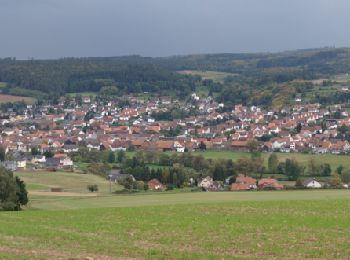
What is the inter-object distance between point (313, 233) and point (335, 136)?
85.3 meters

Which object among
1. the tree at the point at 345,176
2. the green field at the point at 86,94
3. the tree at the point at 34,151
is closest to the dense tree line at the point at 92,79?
the green field at the point at 86,94

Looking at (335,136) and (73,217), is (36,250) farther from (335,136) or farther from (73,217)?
(335,136)

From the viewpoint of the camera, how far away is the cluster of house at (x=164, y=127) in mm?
90125

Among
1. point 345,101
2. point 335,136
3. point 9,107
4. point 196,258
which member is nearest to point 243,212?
point 196,258

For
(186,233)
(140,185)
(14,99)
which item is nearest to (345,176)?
(140,185)

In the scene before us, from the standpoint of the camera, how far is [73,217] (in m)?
21.2

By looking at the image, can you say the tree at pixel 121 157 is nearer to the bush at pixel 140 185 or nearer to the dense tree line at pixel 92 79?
the bush at pixel 140 185

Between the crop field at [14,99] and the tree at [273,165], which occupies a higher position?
the crop field at [14,99]

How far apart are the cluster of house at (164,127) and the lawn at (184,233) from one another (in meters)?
60.5

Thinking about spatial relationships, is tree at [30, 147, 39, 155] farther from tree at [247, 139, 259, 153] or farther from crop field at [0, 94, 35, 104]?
crop field at [0, 94, 35, 104]

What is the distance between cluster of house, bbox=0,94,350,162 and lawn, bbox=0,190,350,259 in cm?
6050

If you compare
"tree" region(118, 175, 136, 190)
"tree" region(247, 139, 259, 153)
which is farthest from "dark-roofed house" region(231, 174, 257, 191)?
"tree" region(247, 139, 259, 153)

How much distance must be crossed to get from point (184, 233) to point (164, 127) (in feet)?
322

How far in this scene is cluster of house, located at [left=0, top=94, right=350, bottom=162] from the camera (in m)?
90.1
